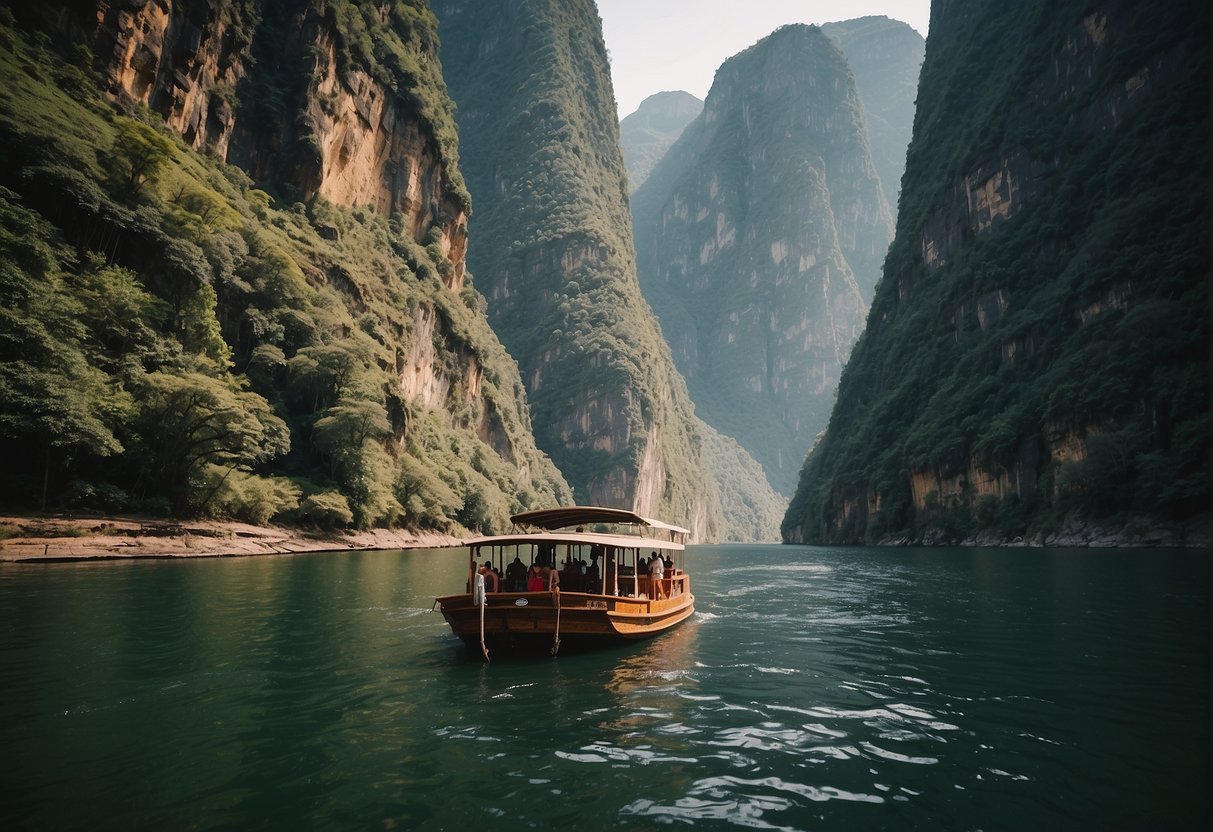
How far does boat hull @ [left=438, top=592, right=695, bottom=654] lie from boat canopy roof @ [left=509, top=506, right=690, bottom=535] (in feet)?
9.64

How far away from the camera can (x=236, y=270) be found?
5519cm

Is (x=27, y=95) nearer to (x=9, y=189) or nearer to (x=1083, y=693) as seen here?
(x=9, y=189)

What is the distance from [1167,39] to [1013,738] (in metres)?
103

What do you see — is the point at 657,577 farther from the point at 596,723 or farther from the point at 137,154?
the point at 137,154

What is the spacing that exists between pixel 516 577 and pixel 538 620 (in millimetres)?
2305

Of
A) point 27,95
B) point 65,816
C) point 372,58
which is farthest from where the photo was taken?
point 372,58

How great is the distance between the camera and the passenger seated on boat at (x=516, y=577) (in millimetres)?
16734

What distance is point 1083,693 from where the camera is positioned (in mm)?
11602

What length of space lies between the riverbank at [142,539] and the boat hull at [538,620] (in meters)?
26.0

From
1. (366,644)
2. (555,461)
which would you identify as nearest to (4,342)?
(366,644)

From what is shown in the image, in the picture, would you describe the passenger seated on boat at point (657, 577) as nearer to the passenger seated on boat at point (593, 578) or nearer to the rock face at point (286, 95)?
the passenger seated on boat at point (593, 578)

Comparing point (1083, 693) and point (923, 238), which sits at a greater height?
point (923, 238)

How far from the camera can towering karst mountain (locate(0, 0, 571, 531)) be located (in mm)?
34719

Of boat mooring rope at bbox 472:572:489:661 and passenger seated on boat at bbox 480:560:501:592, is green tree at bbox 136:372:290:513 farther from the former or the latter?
boat mooring rope at bbox 472:572:489:661
